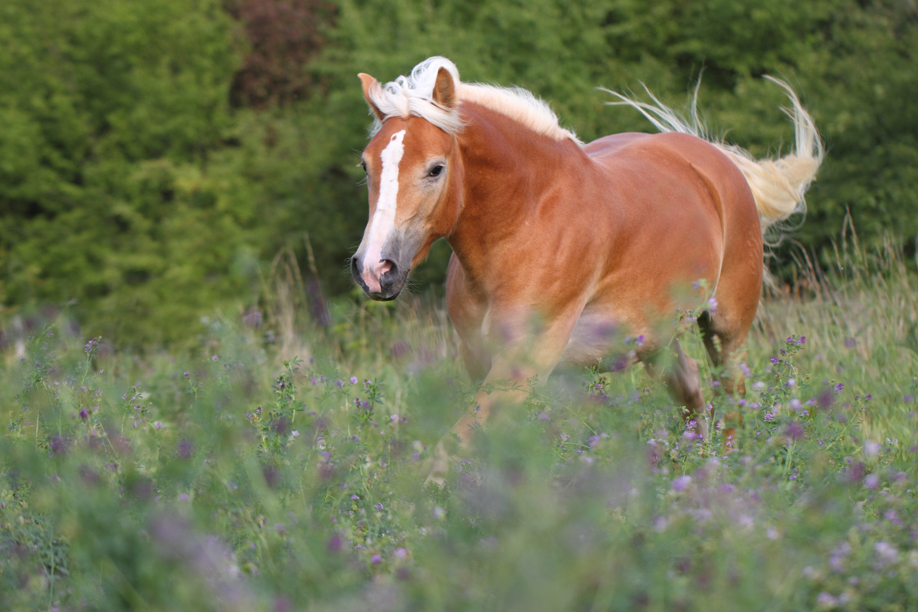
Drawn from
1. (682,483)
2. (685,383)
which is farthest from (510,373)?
(685,383)

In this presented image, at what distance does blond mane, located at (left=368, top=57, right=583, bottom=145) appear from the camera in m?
3.15

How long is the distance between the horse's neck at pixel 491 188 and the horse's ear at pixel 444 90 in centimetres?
11

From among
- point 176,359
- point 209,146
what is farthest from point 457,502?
point 209,146

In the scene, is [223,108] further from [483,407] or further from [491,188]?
[483,407]

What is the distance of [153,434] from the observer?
10.6ft

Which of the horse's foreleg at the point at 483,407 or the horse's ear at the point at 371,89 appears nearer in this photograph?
the horse's foreleg at the point at 483,407

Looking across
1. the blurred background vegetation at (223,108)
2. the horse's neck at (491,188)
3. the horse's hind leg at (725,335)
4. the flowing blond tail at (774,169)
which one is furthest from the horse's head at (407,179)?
the blurred background vegetation at (223,108)

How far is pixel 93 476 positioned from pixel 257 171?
15.5 m

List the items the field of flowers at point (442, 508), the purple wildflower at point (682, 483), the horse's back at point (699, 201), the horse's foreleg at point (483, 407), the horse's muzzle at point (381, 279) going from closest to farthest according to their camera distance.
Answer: the field of flowers at point (442, 508) → the purple wildflower at point (682, 483) → the horse's foreleg at point (483, 407) → the horse's muzzle at point (381, 279) → the horse's back at point (699, 201)

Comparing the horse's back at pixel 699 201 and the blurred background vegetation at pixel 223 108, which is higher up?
the horse's back at pixel 699 201

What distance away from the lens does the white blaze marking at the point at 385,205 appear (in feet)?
9.45

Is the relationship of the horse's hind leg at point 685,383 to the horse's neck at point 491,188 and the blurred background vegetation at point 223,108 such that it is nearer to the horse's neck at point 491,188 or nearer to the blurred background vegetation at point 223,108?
the horse's neck at point 491,188

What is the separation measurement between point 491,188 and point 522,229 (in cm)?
21

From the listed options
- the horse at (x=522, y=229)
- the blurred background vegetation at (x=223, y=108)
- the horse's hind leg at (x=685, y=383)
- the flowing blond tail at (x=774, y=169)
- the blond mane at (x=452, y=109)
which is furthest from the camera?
the blurred background vegetation at (x=223, y=108)
